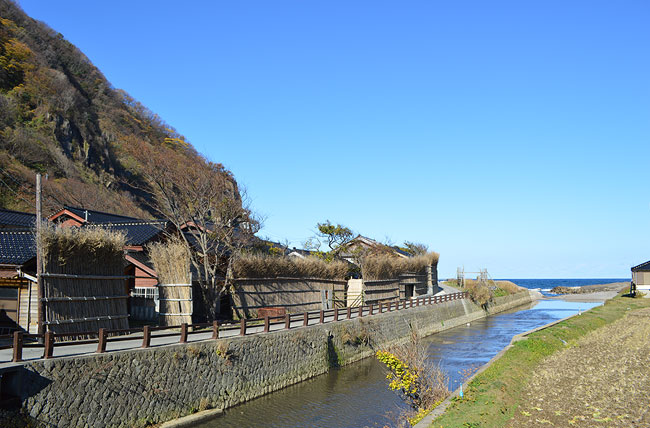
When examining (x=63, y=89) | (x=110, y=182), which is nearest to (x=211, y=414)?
(x=110, y=182)

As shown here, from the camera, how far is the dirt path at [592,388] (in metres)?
12.1

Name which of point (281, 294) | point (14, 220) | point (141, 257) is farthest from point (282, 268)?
point (14, 220)

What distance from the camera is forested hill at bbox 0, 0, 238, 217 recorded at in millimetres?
42406

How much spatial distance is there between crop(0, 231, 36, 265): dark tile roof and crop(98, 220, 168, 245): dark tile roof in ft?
17.5

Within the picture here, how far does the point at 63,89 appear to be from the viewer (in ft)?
184

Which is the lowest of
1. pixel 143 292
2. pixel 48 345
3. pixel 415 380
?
pixel 415 380

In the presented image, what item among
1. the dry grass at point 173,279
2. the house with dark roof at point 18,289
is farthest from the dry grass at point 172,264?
the house with dark roof at point 18,289

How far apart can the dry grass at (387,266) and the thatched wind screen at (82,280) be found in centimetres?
1986

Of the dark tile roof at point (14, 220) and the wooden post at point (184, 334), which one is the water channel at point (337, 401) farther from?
the dark tile roof at point (14, 220)

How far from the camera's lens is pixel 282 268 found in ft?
92.8

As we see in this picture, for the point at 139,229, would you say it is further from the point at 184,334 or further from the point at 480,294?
the point at 480,294

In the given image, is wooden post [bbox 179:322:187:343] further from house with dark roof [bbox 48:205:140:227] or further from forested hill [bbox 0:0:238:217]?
forested hill [bbox 0:0:238:217]

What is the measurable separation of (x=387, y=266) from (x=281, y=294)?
1276 centimetres

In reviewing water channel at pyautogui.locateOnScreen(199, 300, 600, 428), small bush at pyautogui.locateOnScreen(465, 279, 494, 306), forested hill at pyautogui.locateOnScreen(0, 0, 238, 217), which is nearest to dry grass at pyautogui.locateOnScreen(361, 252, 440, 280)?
small bush at pyautogui.locateOnScreen(465, 279, 494, 306)
